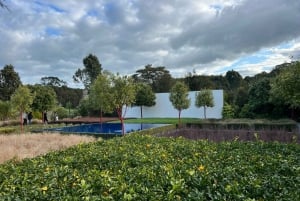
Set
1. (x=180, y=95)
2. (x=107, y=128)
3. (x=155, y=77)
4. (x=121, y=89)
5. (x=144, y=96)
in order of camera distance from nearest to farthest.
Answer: (x=121, y=89), (x=180, y=95), (x=107, y=128), (x=144, y=96), (x=155, y=77)

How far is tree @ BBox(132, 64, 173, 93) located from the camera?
38094 mm

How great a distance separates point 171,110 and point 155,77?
15.0 meters

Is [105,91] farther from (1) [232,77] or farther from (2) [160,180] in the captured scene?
(1) [232,77]

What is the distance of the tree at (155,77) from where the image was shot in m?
38.1

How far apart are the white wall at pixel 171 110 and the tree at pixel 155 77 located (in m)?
9.71

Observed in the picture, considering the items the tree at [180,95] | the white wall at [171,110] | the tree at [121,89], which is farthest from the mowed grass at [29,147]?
the white wall at [171,110]

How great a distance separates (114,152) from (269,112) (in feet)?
60.5

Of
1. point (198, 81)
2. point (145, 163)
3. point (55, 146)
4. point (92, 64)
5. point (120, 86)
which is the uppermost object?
point (92, 64)

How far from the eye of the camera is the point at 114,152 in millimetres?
3580

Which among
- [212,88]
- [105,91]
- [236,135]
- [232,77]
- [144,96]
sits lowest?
[236,135]

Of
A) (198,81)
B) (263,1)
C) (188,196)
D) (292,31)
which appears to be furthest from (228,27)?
(198,81)

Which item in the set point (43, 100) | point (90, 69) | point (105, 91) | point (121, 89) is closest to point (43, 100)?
point (43, 100)

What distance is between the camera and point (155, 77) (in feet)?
134

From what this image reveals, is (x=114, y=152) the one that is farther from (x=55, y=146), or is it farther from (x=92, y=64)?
(x=92, y=64)
